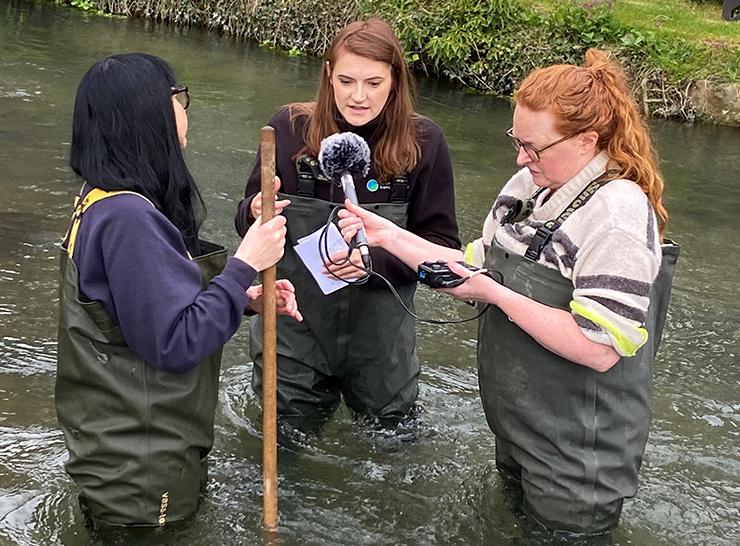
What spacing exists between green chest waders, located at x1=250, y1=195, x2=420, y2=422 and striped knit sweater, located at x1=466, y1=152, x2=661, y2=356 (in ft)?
2.97

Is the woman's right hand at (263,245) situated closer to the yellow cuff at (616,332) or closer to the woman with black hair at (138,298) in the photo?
the woman with black hair at (138,298)

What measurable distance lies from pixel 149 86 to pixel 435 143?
1.26 meters

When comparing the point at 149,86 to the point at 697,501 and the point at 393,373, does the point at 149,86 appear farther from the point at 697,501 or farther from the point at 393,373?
the point at 697,501

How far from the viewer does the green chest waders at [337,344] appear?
3.41 m

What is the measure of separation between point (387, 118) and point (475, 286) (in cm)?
89

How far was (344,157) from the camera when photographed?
3080 mm

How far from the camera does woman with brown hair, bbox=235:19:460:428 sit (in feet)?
10.5

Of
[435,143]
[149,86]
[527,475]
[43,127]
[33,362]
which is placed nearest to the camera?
[149,86]

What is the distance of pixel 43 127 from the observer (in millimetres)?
8344

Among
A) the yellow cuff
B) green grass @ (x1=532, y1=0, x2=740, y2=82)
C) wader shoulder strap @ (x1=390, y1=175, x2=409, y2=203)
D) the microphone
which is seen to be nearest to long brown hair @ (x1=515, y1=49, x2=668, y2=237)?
the yellow cuff

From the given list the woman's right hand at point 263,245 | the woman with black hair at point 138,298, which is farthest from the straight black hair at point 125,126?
the woman's right hand at point 263,245

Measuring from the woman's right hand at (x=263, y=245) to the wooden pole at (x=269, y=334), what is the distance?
0.12ft

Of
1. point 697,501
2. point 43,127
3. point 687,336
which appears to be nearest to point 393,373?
point 697,501

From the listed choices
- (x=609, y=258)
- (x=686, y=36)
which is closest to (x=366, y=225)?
(x=609, y=258)
